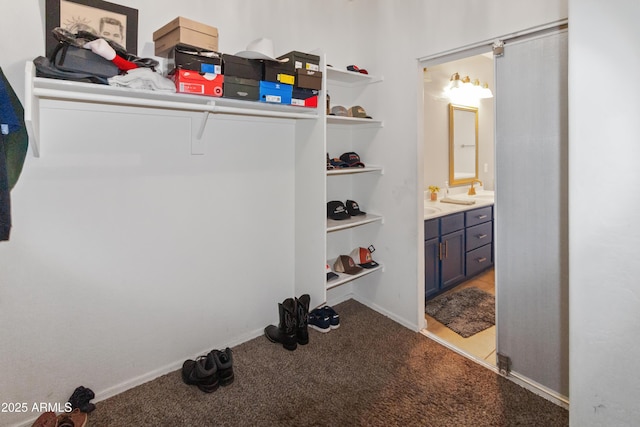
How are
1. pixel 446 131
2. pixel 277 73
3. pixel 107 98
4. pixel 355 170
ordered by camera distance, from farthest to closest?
1. pixel 446 131
2. pixel 355 170
3. pixel 277 73
4. pixel 107 98

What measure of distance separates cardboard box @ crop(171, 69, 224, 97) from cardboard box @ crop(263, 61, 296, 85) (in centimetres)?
29

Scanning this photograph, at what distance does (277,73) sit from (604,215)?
1.68 metres

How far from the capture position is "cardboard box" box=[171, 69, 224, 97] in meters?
1.69

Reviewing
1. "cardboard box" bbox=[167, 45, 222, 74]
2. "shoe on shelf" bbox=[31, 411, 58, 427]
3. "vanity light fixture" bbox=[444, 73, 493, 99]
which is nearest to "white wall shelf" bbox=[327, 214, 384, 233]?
"cardboard box" bbox=[167, 45, 222, 74]

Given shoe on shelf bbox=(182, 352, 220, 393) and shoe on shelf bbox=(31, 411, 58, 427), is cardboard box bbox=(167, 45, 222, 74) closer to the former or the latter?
shoe on shelf bbox=(182, 352, 220, 393)

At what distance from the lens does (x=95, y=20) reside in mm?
1717

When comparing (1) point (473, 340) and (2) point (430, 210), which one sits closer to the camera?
(1) point (473, 340)

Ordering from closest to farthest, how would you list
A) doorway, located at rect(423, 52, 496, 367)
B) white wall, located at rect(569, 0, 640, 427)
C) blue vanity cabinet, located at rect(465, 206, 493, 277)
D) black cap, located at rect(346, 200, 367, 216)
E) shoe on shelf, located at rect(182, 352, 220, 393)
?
white wall, located at rect(569, 0, 640, 427), shoe on shelf, located at rect(182, 352, 220, 393), black cap, located at rect(346, 200, 367, 216), blue vanity cabinet, located at rect(465, 206, 493, 277), doorway, located at rect(423, 52, 496, 367)

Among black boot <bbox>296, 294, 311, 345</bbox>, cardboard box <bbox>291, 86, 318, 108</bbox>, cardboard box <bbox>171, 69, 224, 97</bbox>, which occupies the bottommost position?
black boot <bbox>296, 294, 311, 345</bbox>

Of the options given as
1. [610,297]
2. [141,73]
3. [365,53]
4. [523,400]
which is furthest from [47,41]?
[523,400]

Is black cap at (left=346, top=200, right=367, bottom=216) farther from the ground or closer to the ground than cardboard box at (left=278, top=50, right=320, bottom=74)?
closer to the ground

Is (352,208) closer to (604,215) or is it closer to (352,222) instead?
(352,222)

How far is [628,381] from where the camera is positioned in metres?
0.90

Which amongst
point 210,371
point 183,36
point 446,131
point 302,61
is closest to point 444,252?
point 446,131
